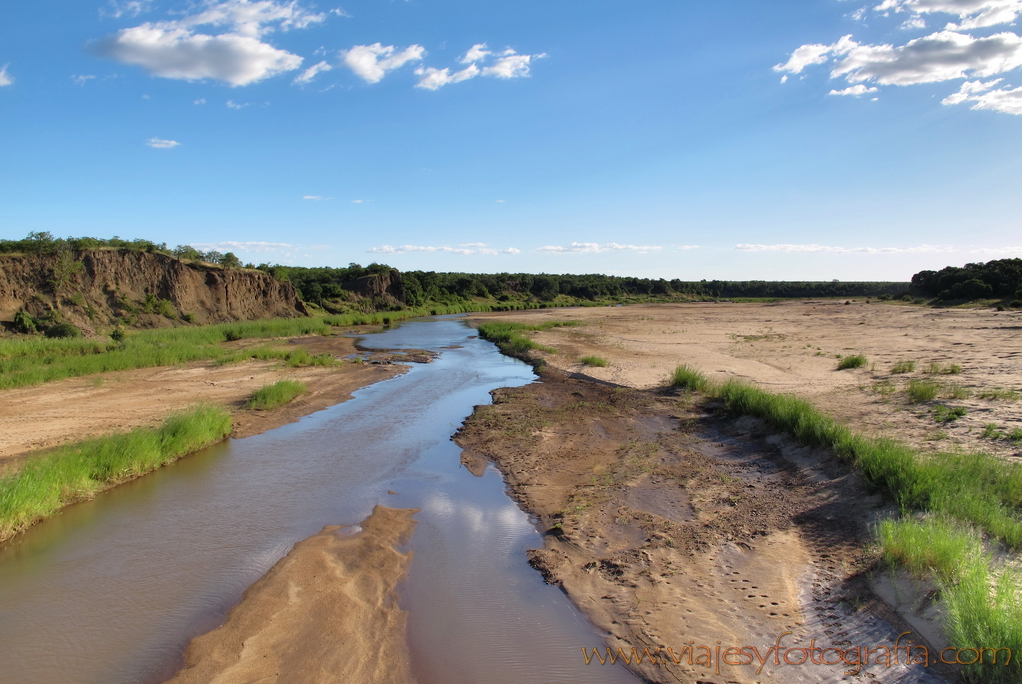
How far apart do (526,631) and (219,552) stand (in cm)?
486

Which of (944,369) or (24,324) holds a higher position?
(944,369)

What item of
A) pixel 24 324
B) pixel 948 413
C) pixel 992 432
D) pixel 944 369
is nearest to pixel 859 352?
pixel 944 369

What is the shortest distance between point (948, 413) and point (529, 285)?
99483 millimetres

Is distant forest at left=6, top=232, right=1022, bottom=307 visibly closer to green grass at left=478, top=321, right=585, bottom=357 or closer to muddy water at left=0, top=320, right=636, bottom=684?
green grass at left=478, top=321, right=585, bottom=357

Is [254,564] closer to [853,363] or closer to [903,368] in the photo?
[903,368]

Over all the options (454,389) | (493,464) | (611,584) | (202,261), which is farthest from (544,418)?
(202,261)

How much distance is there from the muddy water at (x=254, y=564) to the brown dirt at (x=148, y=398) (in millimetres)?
2756

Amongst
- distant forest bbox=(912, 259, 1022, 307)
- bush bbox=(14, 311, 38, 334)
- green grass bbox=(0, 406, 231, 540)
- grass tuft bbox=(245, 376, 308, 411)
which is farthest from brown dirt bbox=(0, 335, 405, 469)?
distant forest bbox=(912, 259, 1022, 307)

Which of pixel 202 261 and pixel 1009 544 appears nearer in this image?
pixel 1009 544

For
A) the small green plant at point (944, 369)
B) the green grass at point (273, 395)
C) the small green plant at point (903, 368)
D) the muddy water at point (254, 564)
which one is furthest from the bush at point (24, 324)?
the small green plant at point (944, 369)

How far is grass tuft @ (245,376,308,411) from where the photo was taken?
1625 centimetres

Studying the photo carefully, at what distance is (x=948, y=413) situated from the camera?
35.1 ft

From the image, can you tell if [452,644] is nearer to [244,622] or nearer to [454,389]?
[244,622]

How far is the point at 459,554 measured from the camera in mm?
7504
